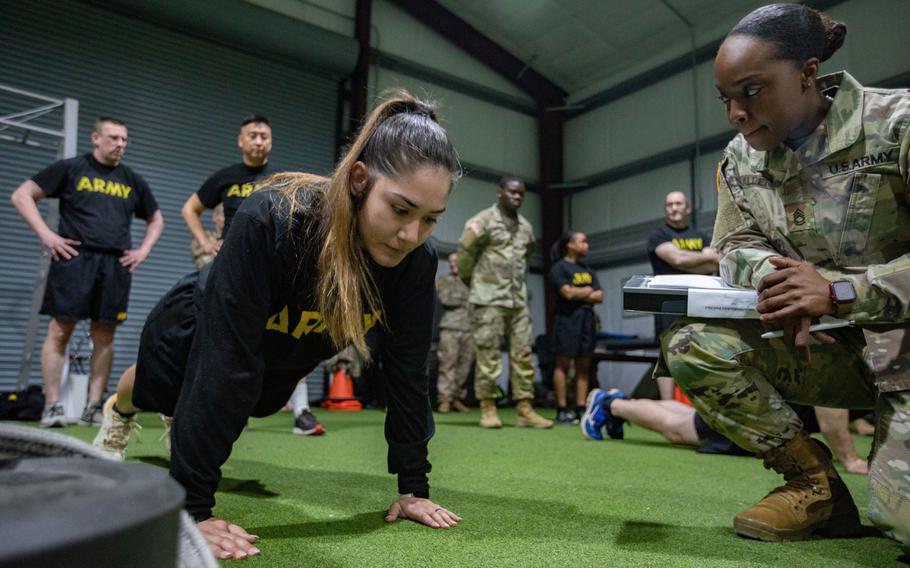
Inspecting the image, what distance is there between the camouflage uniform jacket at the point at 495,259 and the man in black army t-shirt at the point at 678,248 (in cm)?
93

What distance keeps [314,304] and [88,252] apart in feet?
9.70

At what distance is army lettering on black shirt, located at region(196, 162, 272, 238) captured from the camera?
11.1ft

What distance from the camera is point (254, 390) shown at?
129 cm

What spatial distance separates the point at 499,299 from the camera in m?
4.51

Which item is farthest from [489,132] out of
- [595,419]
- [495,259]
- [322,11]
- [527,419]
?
[595,419]

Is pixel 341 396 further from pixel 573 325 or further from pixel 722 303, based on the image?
pixel 722 303

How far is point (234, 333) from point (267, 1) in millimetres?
7295

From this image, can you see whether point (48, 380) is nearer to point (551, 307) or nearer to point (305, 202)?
point (305, 202)

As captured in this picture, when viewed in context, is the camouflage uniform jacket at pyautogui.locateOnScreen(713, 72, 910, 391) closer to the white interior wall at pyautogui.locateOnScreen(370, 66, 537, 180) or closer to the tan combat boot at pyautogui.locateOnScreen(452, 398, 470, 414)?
the tan combat boot at pyautogui.locateOnScreen(452, 398, 470, 414)

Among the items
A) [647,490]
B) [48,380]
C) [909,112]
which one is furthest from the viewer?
[48,380]

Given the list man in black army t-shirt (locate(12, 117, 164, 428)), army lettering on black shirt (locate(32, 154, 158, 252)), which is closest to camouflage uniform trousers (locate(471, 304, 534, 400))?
man in black army t-shirt (locate(12, 117, 164, 428))

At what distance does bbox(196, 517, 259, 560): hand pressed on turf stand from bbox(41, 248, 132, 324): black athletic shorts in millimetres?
2905

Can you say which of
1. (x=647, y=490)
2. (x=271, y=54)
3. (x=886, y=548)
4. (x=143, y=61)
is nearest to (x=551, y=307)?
(x=271, y=54)

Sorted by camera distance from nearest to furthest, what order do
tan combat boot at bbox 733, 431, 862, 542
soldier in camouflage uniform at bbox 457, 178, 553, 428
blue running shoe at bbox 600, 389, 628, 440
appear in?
tan combat boot at bbox 733, 431, 862, 542 < blue running shoe at bbox 600, 389, 628, 440 < soldier in camouflage uniform at bbox 457, 178, 553, 428
